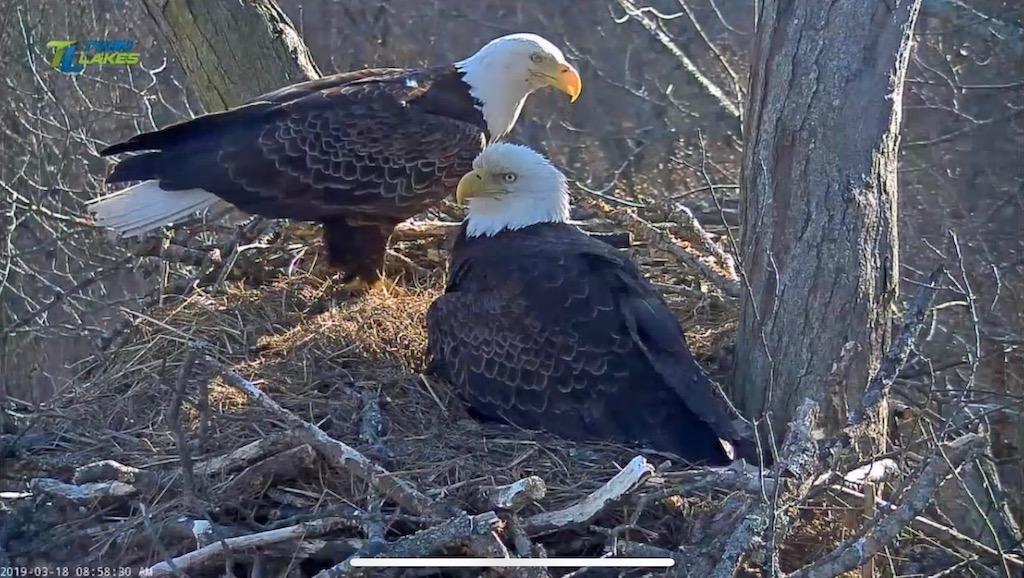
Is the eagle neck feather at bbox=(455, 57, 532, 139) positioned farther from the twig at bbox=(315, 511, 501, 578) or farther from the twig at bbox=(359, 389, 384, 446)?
the twig at bbox=(315, 511, 501, 578)

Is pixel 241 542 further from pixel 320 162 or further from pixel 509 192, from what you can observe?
pixel 320 162

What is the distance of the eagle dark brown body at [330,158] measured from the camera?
17.8 ft

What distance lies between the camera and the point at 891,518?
10.5ft

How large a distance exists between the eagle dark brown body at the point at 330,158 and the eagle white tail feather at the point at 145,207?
5cm

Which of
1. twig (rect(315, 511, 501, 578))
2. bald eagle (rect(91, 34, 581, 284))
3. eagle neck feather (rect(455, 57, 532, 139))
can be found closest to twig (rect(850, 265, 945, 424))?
twig (rect(315, 511, 501, 578))

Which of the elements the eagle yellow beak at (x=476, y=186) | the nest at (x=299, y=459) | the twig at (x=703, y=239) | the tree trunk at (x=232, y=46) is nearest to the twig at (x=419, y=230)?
the nest at (x=299, y=459)

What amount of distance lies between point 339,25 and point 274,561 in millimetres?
6116

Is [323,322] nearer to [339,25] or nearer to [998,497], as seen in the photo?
[998,497]

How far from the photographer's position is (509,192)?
17.0 feet

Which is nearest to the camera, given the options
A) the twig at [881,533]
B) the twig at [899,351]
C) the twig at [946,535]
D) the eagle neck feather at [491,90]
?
the twig at [881,533]

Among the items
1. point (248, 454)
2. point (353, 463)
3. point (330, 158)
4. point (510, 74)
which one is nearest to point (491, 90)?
point (510, 74)

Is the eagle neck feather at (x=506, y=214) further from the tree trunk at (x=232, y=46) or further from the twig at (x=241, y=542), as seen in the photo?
the twig at (x=241, y=542)

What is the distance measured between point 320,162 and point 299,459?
194cm

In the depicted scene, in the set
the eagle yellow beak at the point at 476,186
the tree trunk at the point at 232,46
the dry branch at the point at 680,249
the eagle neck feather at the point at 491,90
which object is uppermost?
the tree trunk at the point at 232,46
